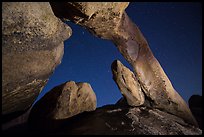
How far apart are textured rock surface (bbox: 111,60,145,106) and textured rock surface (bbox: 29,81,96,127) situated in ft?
3.53

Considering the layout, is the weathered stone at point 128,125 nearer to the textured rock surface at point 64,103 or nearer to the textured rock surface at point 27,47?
the textured rock surface at point 64,103

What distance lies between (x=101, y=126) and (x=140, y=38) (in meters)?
2.83

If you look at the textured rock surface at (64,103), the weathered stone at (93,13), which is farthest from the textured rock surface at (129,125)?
the weathered stone at (93,13)

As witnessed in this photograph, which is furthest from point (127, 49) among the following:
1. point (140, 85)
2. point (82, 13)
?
point (82, 13)

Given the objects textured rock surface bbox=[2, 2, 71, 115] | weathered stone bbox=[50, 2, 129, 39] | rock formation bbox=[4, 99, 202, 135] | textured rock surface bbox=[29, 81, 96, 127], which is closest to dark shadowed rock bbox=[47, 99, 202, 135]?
rock formation bbox=[4, 99, 202, 135]

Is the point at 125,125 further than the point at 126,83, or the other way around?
the point at 126,83

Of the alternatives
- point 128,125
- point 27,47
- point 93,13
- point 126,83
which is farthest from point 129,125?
point 27,47

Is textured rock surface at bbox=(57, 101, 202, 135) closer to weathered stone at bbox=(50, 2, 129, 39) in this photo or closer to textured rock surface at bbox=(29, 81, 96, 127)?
textured rock surface at bbox=(29, 81, 96, 127)

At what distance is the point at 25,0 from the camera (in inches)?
155

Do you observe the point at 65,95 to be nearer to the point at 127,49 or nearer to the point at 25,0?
the point at 127,49

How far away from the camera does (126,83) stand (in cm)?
512

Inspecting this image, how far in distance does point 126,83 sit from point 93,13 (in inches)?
88.0

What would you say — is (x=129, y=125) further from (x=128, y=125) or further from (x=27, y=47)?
(x=27, y=47)

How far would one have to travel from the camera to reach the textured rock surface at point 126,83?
5.13m
